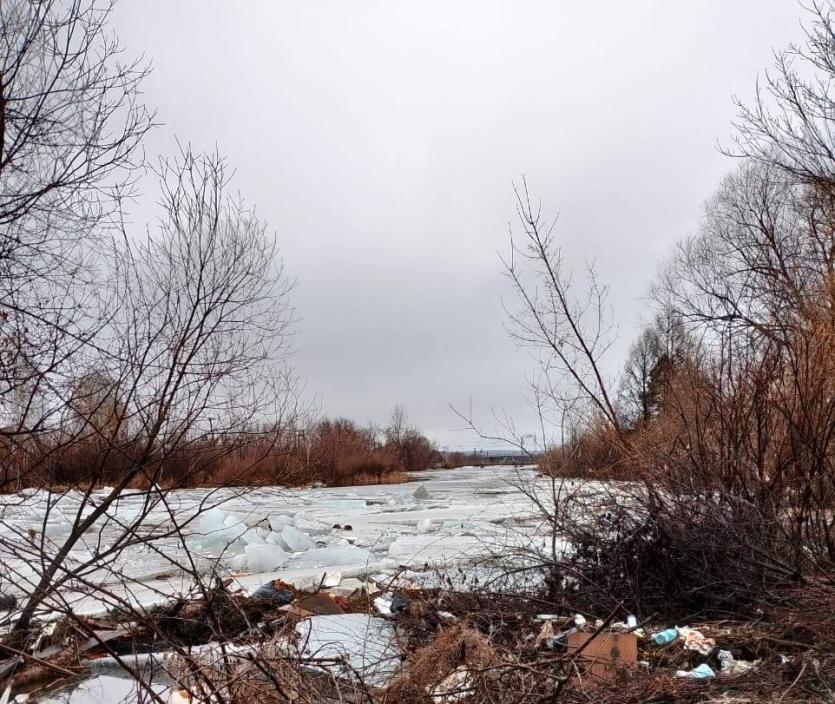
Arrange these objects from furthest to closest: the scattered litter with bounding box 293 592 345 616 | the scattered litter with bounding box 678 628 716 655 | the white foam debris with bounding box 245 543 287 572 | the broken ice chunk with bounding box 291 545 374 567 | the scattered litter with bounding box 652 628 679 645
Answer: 1. the broken ice chunk with bounding box 291 545 374 567
2. the white foam debris with bounding box 245 543 287 572
3. the scattered litter with bounding box 293 592 345 616
4. the scattered litter with bounding box 652 628 679 645
5. the scattered litter with bounding box 678 628 716 655

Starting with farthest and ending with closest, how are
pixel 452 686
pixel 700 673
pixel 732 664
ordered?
1. pixel 732 664
2. pixel 700 673
3. pixel 452 686

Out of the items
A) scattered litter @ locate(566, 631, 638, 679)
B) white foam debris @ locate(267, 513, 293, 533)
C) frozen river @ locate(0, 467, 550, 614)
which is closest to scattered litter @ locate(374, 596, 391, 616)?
frozen river @ locate(0, 467, 550, 614)

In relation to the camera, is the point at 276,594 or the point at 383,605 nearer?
the point at 383,605

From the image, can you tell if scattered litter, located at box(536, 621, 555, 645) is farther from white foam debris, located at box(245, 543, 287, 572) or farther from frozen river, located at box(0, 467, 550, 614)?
white foam debris, located at box(245, 543, 287, 572)

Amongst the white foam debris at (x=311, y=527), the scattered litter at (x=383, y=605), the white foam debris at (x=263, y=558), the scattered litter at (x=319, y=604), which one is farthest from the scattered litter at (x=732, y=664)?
the white foam debris at (x=311, y=527)

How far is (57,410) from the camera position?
3.24 metres

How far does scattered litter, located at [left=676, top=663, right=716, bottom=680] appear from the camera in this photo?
8.56ft

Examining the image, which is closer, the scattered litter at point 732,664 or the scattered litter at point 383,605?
the scattered litter at point 732,664

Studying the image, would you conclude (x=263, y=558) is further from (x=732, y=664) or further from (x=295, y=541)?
(x=732, y=664)

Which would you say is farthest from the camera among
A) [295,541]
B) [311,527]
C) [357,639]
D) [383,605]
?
[311,527]

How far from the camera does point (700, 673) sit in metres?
2.68

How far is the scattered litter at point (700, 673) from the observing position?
2.61m

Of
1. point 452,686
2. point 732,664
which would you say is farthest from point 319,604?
point 732,664

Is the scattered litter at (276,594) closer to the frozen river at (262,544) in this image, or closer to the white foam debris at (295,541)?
the frozen river at (262,544)
